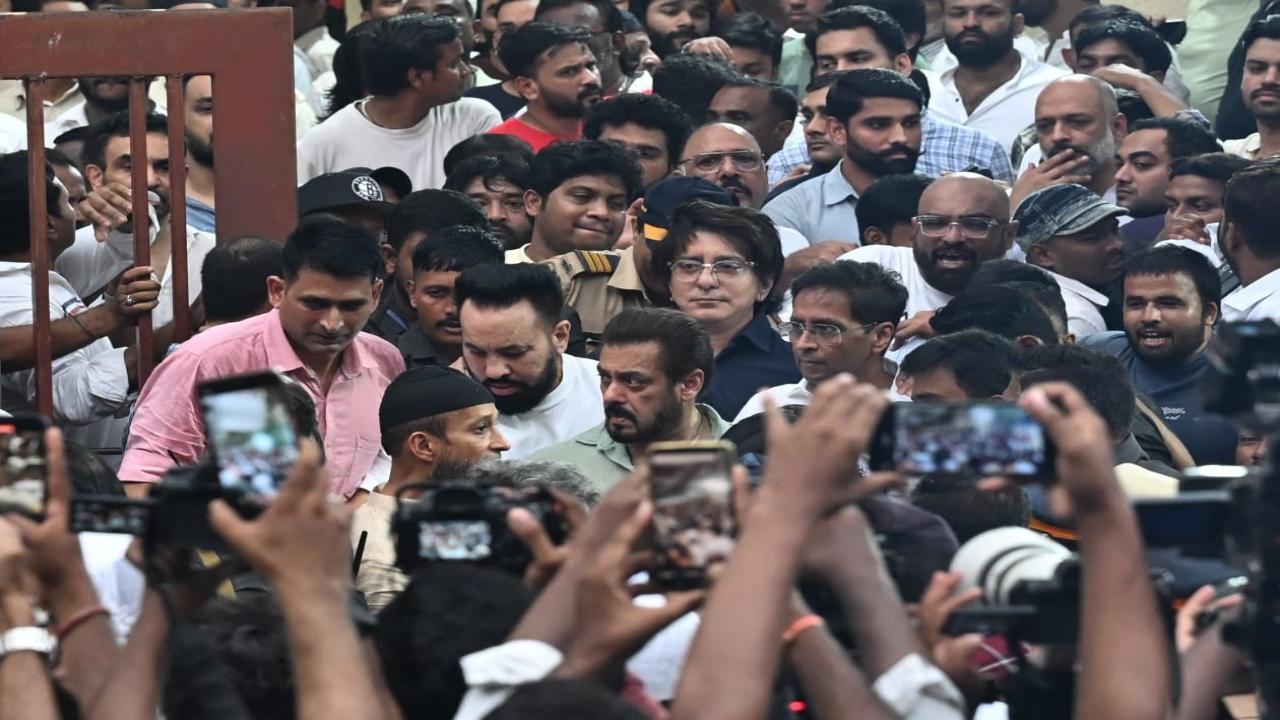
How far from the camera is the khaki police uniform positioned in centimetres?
753

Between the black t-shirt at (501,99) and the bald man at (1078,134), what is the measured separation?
2.17 m

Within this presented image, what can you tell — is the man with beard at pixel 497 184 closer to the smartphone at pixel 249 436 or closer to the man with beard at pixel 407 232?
the man with beard at pixel 407 232

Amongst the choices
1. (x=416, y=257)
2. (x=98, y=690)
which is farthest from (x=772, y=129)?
(x=98, y=690)

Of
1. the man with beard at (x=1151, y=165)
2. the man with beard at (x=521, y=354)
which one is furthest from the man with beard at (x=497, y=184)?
the man with beard at (x=1151, y=165)

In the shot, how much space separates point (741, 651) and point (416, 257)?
13.6 feet

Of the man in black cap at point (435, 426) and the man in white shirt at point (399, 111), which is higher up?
the man in white shirt at point (399, 111)

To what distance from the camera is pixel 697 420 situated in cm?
632

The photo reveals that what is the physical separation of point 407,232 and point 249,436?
4.18 meters

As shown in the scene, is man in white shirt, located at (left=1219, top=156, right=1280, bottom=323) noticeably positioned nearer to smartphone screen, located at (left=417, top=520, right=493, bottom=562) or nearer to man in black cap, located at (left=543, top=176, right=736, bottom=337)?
man in black cap, located at (left=543, top=176, right=736, bottom=337)

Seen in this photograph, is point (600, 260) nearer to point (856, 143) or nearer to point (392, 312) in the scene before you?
point (392, 312)

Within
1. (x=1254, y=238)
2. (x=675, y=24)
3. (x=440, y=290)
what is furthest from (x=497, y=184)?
(x=675, y=24)

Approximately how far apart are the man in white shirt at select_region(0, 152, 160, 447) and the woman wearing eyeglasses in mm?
1637

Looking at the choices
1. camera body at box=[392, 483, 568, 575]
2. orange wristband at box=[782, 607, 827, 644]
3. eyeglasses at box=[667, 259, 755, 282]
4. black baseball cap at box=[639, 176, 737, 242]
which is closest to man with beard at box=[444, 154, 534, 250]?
black baseball cap at box=[639, 176, 737, 242]

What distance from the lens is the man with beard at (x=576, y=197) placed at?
780cm
